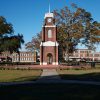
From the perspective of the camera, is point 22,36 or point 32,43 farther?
point 32,43

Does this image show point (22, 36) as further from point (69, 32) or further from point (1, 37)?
point (69, 32)

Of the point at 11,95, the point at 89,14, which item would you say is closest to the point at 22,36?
the point at 89,14

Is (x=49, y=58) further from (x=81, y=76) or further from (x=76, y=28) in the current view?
(x=81, y=76)

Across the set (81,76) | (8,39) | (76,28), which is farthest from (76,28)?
(81,76)

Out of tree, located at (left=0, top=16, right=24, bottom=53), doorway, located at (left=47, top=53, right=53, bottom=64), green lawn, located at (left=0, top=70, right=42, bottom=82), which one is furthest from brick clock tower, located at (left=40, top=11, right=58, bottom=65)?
green lawn, located at (left=0, top=70, right=42, bottom=82)

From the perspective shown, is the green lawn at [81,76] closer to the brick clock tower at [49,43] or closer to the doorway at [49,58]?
the brick clock tower at [49,43]

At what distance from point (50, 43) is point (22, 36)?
17861 mm

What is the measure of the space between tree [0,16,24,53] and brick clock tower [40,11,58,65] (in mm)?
13671

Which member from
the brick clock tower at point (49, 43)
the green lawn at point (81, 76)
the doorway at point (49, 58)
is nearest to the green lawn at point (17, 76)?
the green lawn at point (81, 76)

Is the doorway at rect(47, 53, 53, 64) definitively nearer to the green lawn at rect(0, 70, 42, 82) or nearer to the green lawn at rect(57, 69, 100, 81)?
the green lawn at rect(57, 69, 100, 81)

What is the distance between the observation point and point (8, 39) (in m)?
75.8

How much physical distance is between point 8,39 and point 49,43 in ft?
59.0

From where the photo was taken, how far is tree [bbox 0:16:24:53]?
72.3 m

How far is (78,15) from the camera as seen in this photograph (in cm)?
7000
